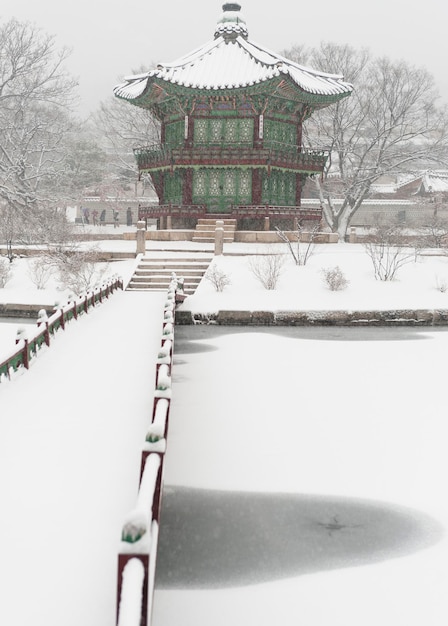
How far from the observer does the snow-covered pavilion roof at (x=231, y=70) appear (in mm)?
27766

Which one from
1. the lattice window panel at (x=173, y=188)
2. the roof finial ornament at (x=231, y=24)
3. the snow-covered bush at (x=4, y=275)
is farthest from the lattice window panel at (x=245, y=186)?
the snow-covered bush at (x=4, y=275)

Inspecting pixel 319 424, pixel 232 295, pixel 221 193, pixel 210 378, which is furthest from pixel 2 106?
pixel 319 424

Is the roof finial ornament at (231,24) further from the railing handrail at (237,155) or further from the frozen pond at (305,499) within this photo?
the frozen pond at (305,499)

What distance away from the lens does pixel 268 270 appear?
808 inches

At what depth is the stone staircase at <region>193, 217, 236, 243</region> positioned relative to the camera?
89.4 ft

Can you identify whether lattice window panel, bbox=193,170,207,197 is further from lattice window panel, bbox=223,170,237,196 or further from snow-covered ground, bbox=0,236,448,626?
snow-covered ground, bbox=0,236,448,626

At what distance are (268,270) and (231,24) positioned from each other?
1881 centimetres

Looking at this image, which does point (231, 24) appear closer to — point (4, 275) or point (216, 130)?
point (216, 130)

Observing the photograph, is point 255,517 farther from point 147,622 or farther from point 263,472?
point 147,622

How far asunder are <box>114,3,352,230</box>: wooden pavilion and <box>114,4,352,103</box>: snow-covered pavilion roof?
2.1 inches

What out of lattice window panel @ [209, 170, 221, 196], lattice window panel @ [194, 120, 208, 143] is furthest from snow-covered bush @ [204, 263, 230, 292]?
lattice window panel @ [194, 120, 208, 143]

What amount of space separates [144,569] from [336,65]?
129 ft

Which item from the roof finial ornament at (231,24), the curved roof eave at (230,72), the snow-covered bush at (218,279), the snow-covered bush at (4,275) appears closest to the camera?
the snow-covered bush at (218,279)

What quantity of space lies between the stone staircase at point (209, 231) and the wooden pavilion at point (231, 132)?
2.32 ft
